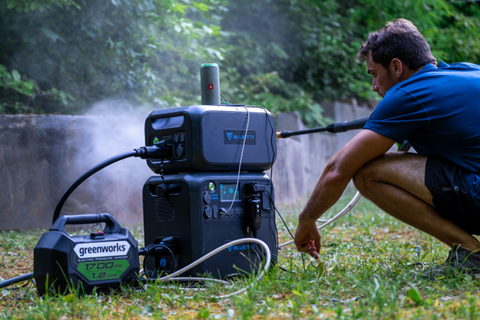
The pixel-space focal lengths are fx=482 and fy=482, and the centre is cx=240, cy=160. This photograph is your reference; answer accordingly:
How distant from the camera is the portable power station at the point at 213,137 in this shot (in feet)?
7.47

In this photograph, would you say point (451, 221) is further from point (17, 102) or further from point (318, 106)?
point (318, 106)

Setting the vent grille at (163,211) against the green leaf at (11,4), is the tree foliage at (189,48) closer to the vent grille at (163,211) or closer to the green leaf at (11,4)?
the green leaf at (11,4)

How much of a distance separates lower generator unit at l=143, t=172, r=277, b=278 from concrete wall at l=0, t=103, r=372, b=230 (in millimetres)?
2507

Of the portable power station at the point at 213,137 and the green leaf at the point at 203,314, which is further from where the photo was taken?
the portable power station at the point at 213,137

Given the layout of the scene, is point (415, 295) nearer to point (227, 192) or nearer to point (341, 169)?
point (341, 169)

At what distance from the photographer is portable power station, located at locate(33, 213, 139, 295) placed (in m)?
1.94

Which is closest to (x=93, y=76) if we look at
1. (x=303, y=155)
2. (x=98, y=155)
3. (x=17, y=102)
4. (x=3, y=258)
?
(x=17, y=102)

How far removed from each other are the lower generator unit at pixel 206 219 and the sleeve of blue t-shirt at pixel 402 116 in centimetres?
72

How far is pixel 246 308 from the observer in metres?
1.61

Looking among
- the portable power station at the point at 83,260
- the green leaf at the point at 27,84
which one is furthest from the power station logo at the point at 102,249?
the green leaf at the point at 27,84

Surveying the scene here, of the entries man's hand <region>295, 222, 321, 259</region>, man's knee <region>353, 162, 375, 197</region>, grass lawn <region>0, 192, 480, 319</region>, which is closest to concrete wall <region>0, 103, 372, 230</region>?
grass lawn <region>0, 192, 480, 319</region>

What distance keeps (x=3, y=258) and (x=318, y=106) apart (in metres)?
7.30

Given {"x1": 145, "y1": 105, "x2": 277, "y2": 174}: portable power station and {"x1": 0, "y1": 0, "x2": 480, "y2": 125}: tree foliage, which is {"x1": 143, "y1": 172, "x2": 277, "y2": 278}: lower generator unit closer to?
{"x1": 145, "y1": 105, "x2": 277, "y2": 174}: portable power station

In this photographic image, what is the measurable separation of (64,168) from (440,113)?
12.3ft
